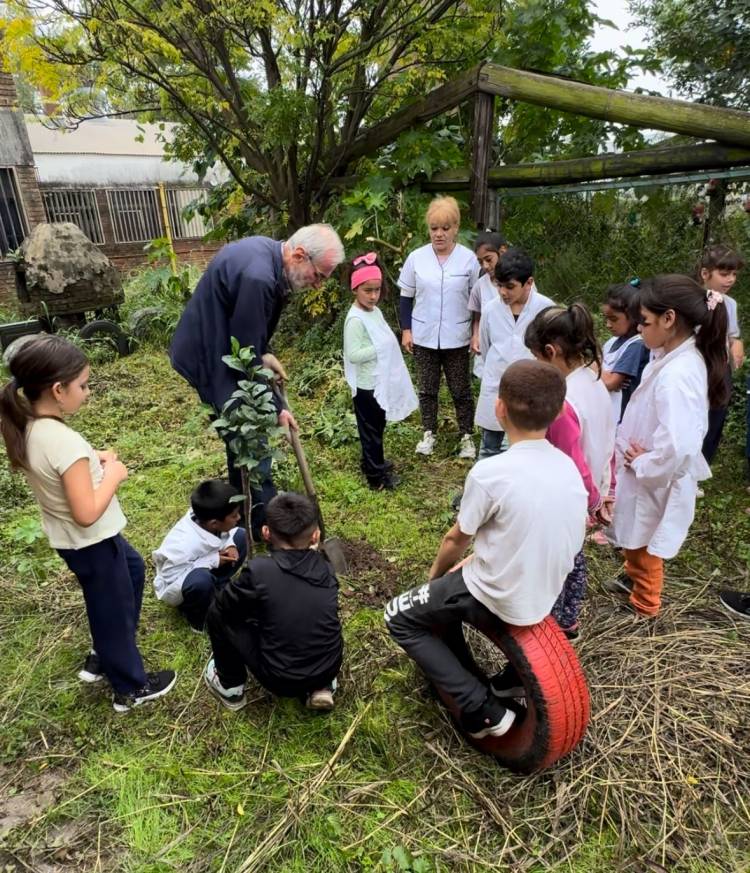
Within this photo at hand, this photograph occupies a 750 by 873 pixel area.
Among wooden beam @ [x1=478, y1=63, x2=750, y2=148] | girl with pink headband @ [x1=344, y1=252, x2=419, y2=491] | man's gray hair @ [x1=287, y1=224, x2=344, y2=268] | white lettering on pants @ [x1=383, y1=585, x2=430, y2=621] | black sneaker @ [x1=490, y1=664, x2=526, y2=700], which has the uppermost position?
wooden beam @ [x1=478, y1=63, x2=750, y2=148]

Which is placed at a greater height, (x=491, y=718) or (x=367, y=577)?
(x=491, y=718)

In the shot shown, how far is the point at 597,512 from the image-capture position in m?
2.87

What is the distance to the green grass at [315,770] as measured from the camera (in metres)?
1.92

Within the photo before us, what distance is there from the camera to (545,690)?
1926 mm

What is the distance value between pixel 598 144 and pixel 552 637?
17.0ft

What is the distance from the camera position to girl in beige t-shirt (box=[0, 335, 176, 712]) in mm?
1993

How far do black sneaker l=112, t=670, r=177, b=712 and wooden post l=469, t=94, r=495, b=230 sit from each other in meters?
4.55

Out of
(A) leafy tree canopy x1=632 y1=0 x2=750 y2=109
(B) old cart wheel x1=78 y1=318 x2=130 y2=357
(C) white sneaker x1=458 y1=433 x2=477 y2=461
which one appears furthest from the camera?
(B) old cart wheel x1=78 y1=318 x2=130 y2=357

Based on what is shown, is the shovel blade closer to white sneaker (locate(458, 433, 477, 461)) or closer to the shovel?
the shovel

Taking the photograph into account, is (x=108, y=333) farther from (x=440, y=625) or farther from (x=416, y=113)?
(x=440, y=625)

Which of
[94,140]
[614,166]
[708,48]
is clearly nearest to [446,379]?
[614,166]

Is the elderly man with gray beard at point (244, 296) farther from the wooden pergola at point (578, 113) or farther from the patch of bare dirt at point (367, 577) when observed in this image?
the wooden pergola at point (578, 113)

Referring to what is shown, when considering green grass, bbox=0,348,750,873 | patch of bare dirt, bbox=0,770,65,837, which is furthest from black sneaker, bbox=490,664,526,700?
patch of bare dirt, bbox=0,770,65,837

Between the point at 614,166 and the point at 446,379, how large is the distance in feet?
Result: 7.48
